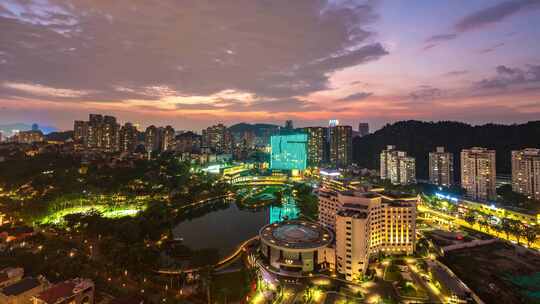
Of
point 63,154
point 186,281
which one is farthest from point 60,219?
point 63,154

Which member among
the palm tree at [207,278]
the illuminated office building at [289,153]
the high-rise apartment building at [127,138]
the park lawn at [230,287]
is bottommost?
the park lawn at [230,287]

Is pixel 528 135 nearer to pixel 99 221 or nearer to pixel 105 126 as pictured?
pixel 99 221

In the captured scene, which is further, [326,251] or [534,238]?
[534,238]

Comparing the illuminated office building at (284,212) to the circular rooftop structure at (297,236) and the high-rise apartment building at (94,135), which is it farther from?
the high-rise apartment building at (94,135)

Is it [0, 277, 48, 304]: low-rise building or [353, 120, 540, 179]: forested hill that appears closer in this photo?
[0, 277, 48, 304]: low-rise building

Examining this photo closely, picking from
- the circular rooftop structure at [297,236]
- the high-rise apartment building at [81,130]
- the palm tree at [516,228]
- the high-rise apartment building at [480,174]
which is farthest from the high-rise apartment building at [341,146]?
the high-rise apartment building at [81,130]

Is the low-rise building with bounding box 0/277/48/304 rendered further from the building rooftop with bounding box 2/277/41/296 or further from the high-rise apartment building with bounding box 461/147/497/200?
the high-rise apartment building with bounding box 461/147/497/200

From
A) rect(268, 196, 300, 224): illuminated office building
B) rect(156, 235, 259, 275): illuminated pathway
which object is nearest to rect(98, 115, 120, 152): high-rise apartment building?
rect(268, 196, 300, 224): illuminated office building
